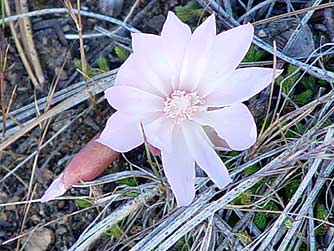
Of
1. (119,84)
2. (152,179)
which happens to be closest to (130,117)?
(119,84)

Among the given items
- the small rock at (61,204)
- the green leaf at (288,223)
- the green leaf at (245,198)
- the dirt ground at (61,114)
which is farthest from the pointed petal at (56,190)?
the green leaf at (288,223)

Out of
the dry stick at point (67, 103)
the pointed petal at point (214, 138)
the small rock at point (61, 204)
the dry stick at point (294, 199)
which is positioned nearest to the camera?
the pointed petal at point (214, 138)

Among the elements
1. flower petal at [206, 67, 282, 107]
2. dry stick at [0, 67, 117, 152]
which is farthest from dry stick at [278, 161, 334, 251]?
dry stick at [0, 67, 117, 152]

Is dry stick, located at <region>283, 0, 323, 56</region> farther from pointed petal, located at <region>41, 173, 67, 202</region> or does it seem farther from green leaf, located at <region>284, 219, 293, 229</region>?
pointed petal, located at <region>41, 173, 67, 202</region>

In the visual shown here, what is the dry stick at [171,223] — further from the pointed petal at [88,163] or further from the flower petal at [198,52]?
the flower petal at [198,52]

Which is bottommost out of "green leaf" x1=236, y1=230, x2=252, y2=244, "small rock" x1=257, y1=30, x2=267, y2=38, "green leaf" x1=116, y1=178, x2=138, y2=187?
"green leaf" x1=236, y1=230, x2=252, y2=244

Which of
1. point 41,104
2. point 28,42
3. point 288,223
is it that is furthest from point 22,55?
point 288,223

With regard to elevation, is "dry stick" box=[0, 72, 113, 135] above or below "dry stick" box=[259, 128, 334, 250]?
above
